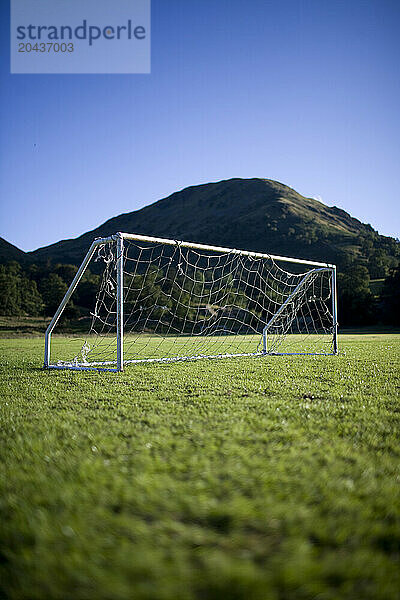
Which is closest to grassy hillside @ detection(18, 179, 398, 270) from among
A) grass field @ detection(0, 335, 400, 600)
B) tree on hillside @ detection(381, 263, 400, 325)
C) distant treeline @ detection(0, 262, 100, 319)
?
tree on hillside @ detection(381, 263, 400, 325)

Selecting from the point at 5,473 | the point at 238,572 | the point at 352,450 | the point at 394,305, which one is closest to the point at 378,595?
the point at 238,572

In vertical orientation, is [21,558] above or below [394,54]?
below

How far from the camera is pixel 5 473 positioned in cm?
229

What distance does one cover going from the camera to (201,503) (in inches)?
72.7

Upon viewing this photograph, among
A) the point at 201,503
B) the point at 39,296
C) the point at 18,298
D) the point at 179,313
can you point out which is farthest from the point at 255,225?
the point at 201,503

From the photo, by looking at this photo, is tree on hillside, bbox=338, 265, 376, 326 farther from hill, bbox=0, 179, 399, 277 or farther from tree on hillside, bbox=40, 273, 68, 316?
hill, bbox=0, 179, 399, 277

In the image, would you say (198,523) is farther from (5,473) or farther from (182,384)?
(182,384)

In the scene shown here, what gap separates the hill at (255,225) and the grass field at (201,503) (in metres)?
73.3

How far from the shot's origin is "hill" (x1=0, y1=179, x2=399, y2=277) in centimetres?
9019

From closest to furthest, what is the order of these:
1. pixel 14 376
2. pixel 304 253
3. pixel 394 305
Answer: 1. pixel 14 376
2. pixel 394 305
3. pixel 304 253

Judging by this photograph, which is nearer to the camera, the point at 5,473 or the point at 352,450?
the point at 5,473

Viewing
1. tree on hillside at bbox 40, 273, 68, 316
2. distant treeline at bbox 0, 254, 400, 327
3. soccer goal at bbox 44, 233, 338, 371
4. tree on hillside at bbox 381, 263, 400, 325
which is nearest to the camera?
soccer goal at bbox 44, 233, 338, 371

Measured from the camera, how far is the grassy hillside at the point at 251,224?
9344 centimetres

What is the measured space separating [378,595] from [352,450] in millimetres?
1359
